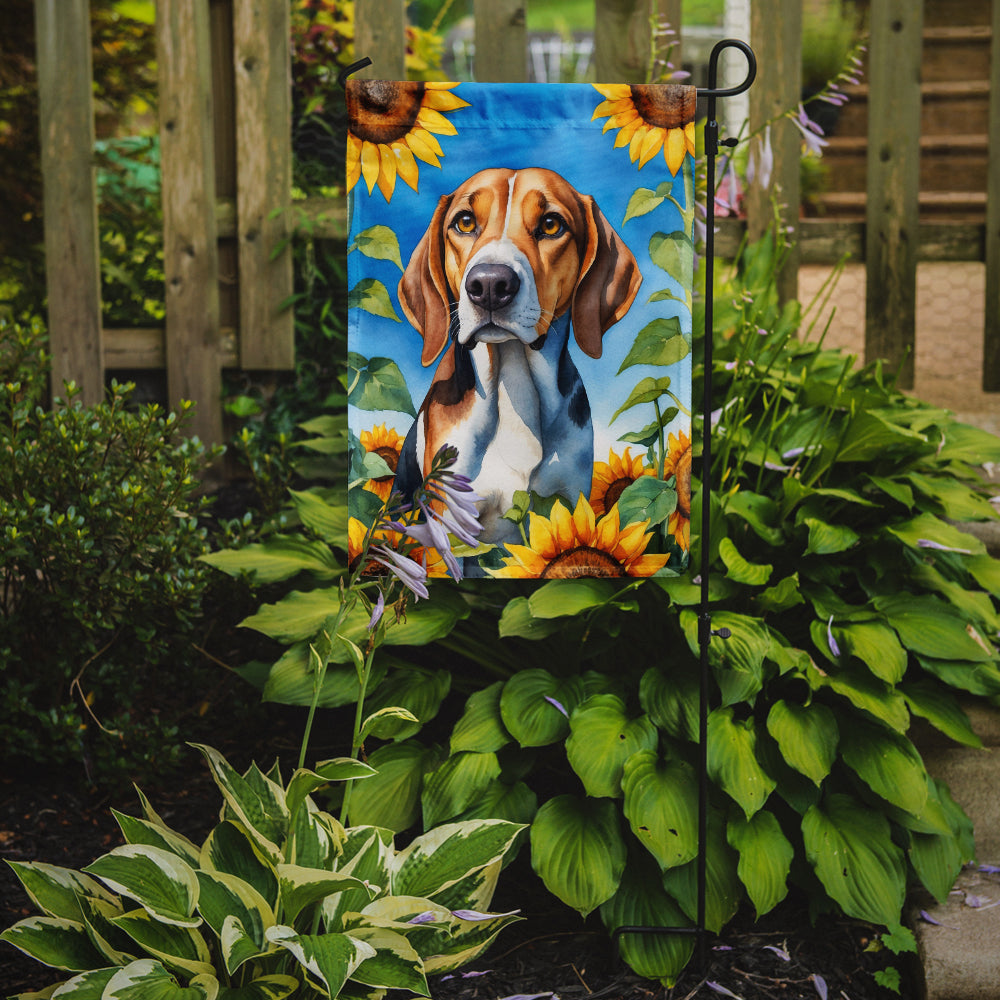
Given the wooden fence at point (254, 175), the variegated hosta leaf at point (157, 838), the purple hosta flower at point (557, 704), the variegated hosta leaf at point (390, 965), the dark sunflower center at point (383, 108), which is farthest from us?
the wooden fence at point (254, 175)

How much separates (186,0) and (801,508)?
2.42 meters

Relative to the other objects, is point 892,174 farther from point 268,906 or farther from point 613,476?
point 268,906

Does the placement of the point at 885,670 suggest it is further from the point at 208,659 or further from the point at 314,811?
the point at 208,659

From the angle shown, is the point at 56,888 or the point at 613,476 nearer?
the point at 56,888

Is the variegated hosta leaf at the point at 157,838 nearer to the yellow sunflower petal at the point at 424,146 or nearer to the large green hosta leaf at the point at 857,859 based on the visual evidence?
the large green hosta leaf at the point at 857,859

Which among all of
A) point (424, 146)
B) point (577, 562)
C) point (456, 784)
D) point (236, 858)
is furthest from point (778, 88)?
point (236, 858)

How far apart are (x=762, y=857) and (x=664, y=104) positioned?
1340mm

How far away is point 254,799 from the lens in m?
1.62

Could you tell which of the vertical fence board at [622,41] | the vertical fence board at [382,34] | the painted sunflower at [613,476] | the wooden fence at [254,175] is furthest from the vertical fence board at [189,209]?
the painted sunflower at [613,476]

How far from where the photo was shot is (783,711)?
6.33 ft

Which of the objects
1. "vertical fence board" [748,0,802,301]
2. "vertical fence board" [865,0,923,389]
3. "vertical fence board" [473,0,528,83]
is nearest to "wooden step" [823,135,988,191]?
"vertical fence board" [865,0,923,389]

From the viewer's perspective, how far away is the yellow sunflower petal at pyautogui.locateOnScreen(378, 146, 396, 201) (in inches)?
68.2

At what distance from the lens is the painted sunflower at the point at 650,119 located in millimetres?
1743

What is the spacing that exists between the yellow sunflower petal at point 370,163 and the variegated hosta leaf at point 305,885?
1.10 m
